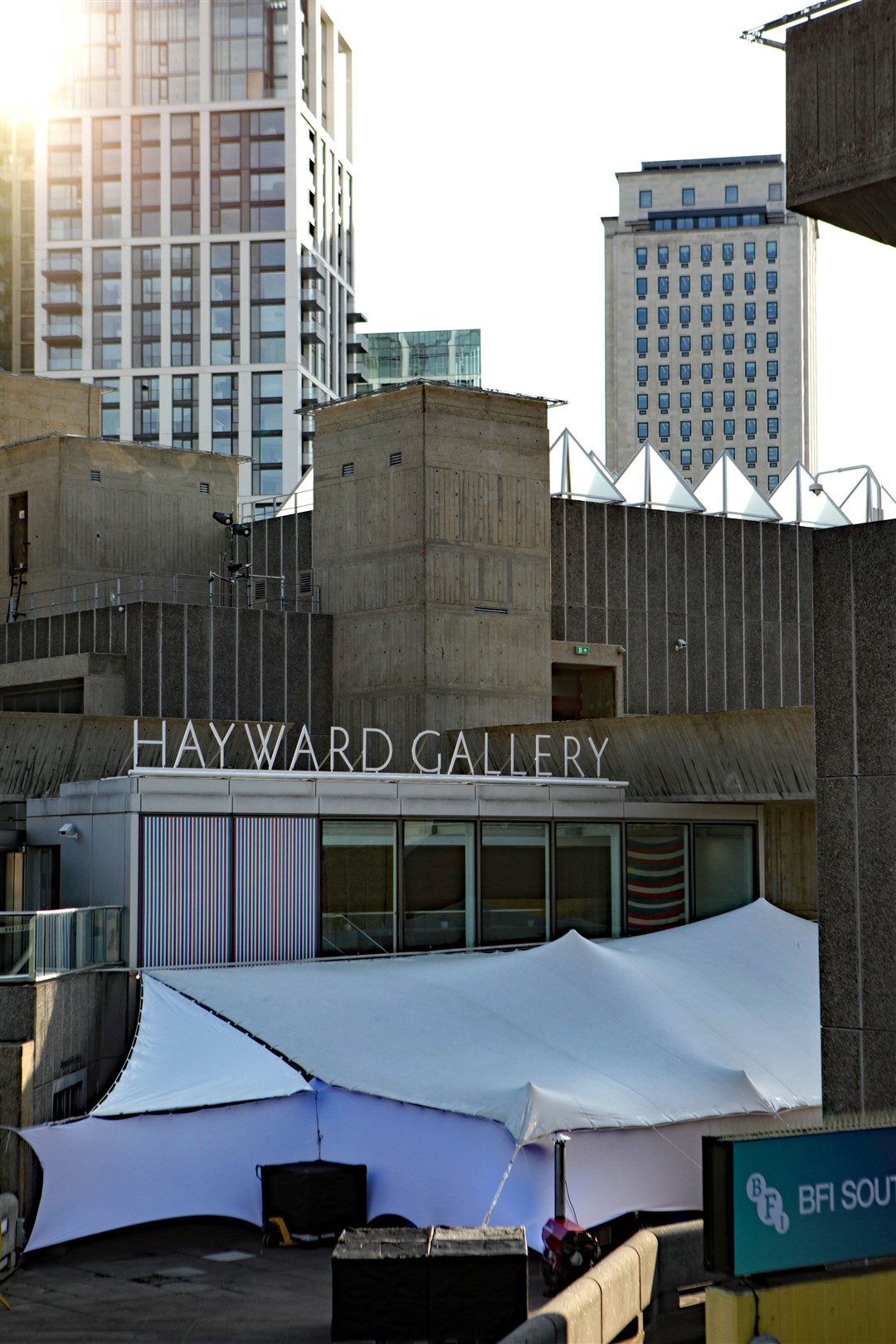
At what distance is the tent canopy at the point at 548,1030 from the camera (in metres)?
21.3

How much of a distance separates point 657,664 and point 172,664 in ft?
44.8

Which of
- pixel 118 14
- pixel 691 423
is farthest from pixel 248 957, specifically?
pixel 691 423

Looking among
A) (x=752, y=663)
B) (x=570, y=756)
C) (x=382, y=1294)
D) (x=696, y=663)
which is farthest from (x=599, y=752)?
(x=382, y=1294)

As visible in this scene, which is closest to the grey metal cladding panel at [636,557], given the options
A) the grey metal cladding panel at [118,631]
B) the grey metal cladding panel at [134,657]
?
the grey metal cladding panel at [134,657]

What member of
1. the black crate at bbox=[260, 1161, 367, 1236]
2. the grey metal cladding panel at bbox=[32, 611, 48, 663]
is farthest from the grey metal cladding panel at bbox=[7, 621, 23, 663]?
the black crate at bbox=[260, 1161, 367, 1236]

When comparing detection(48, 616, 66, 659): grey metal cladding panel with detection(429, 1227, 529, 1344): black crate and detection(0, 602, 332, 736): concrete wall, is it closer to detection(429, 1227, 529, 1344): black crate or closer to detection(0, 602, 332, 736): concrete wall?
detection(0, 602, 332, 736): concrete wall

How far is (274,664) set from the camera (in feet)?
135

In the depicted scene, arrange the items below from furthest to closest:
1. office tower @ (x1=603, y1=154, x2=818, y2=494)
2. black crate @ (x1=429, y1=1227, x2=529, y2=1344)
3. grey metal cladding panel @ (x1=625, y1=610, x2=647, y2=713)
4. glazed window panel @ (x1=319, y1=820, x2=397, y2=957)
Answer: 1. office tower @ (x1=603, y1=154, x2=818, y2=494)
2. grey metal cladding panel @ (x1=625, y1=610, x2=647, y2=713)
3. glazed window panel @ (x1=319, y1=820, x2=397, y2=957)
4. black crate @ (x1=429, y1=1227, x2=529, y2=1344)

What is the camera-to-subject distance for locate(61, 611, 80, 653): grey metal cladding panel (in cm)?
4184

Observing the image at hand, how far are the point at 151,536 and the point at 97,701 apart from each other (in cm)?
1249

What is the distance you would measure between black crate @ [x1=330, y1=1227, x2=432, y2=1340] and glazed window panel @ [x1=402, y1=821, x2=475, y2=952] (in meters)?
12.5

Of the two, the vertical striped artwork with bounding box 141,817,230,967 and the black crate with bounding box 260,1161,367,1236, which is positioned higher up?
the vertical striped artwork with bounding box 141,817,230,967

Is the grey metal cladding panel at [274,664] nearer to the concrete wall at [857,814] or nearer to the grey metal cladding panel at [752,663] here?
the grey metal cladding panel at [752,663]

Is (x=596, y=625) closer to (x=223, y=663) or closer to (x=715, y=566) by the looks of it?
(x=715, y=566)
